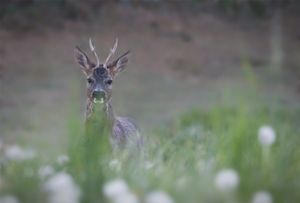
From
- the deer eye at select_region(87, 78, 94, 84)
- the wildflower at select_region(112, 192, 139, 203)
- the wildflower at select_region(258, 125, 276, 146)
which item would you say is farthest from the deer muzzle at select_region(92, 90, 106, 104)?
the wildflower at select_region(112, 192, 139, 203)

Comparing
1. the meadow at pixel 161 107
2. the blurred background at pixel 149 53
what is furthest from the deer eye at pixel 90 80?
the blurred background at pixel 149 53

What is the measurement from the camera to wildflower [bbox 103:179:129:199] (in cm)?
534

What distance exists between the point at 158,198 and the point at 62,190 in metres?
0.50

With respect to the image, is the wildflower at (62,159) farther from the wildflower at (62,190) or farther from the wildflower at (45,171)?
the wildflower at (62,190)

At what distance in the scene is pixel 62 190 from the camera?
5234 millimetres

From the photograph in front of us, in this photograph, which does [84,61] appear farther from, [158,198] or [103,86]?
[158,198]

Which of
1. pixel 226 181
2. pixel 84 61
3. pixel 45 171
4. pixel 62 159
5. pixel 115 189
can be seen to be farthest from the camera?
pixel 84 61

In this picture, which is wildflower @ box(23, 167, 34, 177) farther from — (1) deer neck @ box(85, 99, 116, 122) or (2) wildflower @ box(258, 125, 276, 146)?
(1) deer neck @ box(85, 99, 116, 122)

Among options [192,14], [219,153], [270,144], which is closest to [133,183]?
[219,153]

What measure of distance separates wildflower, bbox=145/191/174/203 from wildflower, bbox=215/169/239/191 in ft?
0.91

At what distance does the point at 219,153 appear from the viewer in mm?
6289

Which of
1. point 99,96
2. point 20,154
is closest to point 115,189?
point 20,154

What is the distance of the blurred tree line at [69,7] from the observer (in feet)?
77.5

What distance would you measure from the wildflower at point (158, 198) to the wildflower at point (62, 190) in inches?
14.7
